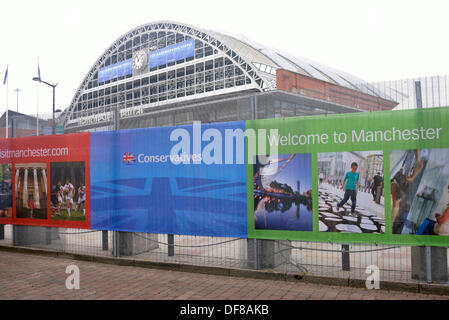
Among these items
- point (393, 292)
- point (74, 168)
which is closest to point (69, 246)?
point (74, 168)

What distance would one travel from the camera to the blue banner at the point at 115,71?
53.7 meters

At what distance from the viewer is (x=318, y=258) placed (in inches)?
281

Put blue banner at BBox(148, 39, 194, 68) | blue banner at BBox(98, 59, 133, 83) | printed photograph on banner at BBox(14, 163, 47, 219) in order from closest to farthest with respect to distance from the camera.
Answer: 1. printed photograph on banner at BBox(14, 163, 47, 219)
2. blue banner at BBox(148, 39, 194, 68)
3. blue banner at BBox(98, 59, 133, 83)

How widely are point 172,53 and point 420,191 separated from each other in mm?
45348

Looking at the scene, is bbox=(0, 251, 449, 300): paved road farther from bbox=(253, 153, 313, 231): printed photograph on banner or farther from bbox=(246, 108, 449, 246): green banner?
bbox=(253, 153, 313, 231): printed photograph on banner

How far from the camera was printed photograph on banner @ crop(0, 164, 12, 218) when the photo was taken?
961 cm

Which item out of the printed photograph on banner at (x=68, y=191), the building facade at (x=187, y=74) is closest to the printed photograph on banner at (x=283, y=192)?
the printed photograph on banner at (x=68, y=191)

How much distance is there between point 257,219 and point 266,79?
1293 inches

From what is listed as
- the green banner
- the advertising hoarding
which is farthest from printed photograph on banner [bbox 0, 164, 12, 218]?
the green banner

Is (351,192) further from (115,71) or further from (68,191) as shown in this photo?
(115,71)

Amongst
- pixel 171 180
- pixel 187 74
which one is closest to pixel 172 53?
pixel 187 74

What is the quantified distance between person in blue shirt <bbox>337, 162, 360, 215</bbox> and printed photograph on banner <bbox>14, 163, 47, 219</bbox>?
6.75 m

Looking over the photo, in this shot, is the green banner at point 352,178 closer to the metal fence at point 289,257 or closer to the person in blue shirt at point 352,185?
the person in blue shirt at point 352,185
